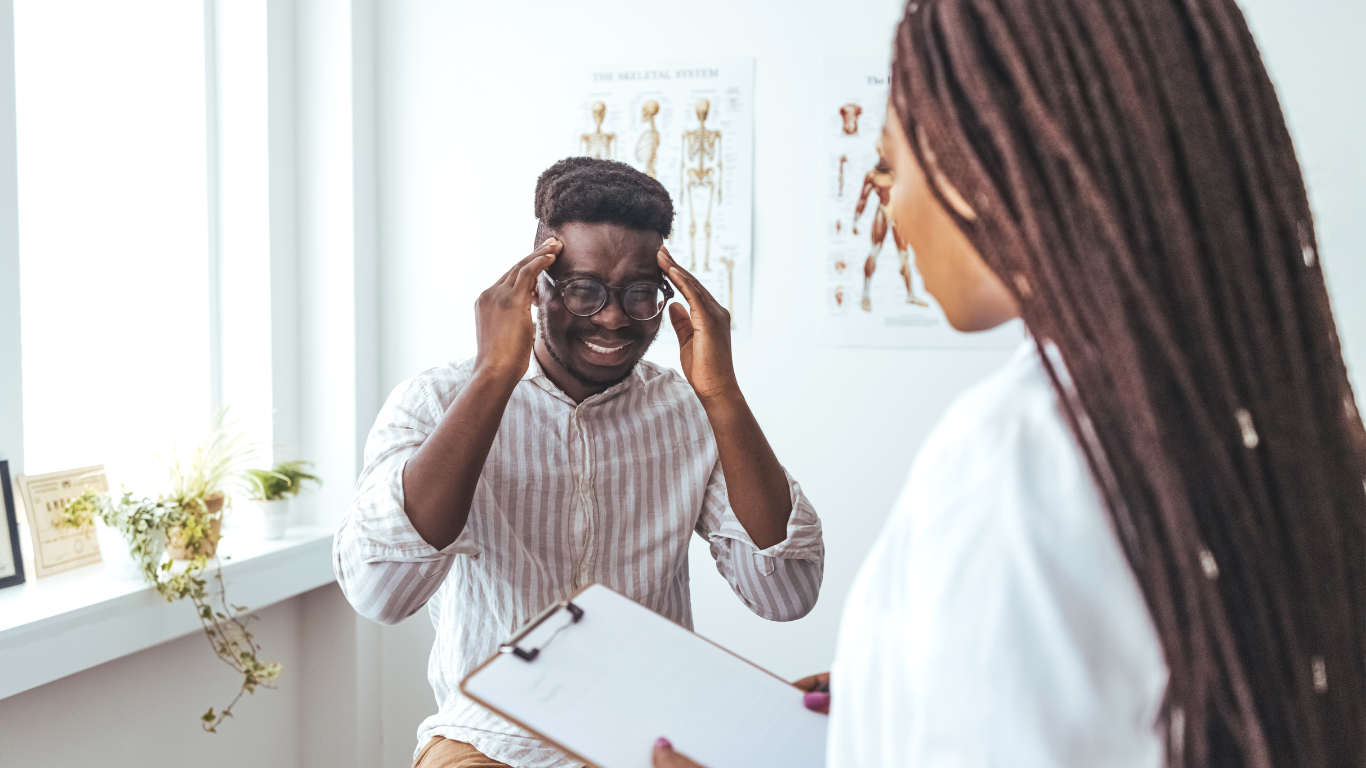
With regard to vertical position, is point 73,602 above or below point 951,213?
below

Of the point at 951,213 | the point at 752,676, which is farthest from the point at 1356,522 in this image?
the point at 752,676

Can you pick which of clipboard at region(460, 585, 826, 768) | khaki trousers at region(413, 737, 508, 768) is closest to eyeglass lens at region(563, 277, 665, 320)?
clipboard at region(460, 585, 826, 768)

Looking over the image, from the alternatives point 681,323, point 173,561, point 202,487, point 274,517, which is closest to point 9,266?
point 202,487

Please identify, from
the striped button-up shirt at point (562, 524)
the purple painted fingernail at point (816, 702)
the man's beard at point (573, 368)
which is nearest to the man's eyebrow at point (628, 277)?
the man's beard at point (573, 368)

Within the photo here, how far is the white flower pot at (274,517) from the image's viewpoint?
224 centimetres

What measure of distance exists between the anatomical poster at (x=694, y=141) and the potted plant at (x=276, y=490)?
3.19 ft

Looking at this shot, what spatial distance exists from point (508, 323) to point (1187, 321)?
1.02 metres

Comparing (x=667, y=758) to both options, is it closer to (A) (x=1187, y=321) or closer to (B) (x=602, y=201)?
(A) (x=1187, y=321)

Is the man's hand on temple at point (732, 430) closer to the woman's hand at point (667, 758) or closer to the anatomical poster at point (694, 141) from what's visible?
the woman's hand at point (667, 758)

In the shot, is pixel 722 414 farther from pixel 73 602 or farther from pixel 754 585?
pixel 73 602

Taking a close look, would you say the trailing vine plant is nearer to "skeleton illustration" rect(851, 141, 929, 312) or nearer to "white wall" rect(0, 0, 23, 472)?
"white wall" rect(0, 0, 23, 472)

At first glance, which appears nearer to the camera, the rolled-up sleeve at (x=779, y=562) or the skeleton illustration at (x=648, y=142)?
the rolled-up sleeve at (x=779, y=562)

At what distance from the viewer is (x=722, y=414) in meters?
1.47

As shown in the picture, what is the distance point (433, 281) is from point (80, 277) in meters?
0.81
